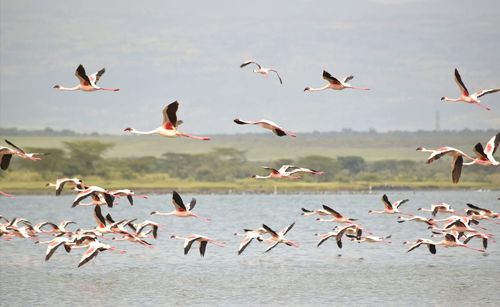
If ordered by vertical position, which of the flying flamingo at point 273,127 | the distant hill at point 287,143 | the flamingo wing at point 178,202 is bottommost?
the flamingo wing at point 178,202

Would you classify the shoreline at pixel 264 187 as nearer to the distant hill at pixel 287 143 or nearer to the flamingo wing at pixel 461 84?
the distant hill at pixel 287 143

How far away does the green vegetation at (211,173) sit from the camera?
316 feet

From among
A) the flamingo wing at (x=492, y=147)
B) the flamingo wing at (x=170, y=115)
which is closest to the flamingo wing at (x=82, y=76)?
the flamingo wing at (x=170, y=115)

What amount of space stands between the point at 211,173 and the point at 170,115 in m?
91.8

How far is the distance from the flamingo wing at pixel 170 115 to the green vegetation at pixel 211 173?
65782 millimetres

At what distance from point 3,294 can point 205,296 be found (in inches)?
204

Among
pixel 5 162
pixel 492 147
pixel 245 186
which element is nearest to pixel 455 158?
pixel 492 147

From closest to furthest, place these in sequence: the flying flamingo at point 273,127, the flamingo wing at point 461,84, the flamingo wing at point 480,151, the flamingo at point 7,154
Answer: the flying flamingo at point 273,127, the flamingo wing at point 480,151, the flamingo wing at point 461,84, the flamingo at point 7,154

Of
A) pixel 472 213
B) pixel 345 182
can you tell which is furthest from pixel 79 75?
pixel 345 182

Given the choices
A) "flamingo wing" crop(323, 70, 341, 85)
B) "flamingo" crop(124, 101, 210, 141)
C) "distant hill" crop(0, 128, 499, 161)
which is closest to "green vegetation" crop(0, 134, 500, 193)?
"distant hill" crop(0, 128, 499, 161)

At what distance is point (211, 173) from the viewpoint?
114938mm

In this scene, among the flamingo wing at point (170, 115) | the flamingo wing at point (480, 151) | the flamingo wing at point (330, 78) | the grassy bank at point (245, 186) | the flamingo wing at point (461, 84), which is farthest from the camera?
the grassy bank at point (245, 186)

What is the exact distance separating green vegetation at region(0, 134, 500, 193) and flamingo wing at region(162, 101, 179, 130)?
216 feet

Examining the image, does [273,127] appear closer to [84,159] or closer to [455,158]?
[455,158]
